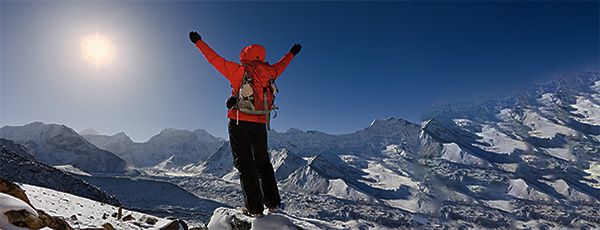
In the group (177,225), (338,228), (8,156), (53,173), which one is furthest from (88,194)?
(338,228)

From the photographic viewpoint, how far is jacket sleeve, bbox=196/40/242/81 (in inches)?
246

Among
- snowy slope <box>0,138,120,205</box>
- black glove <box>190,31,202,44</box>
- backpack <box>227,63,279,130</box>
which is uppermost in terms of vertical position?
black glove <box>190,31,202,44</box>

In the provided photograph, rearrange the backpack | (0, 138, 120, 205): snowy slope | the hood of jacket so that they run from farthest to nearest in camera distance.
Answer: (0, 138, 120, 205): snowy slope → the hood of jacket → the backpack

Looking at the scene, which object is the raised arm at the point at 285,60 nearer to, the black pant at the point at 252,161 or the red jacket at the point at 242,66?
the red jacket at the point at 242,66

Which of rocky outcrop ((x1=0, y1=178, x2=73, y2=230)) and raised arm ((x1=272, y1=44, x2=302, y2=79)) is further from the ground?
raised arm ((x1=272, y1=44, x2=302, y2=79))

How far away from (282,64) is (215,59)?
4.85 feet

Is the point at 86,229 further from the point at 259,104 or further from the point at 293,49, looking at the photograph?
the point at 293,49

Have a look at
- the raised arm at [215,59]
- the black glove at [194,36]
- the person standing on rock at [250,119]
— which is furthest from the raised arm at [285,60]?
the black glove at [194,36]

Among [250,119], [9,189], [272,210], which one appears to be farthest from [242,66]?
[9,189]

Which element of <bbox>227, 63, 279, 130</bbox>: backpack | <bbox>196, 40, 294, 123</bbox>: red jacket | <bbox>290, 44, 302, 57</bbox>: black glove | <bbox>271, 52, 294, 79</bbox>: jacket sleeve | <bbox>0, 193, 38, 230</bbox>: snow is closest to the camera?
<bbox>0, 193, 38, 230</bbox>: snow

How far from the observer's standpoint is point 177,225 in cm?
1014

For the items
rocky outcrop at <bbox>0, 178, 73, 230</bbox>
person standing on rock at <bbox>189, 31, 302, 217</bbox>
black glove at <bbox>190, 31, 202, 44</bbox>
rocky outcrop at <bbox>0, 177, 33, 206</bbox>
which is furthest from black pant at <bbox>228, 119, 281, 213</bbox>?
rocky outcrop at <bbox>0, 177, 33, 206</bbox>

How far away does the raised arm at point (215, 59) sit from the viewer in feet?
20.5

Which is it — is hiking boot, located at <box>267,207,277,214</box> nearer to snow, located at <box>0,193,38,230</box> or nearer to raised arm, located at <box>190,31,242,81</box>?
raised arm, located at <box>190,31,242,81</box>
